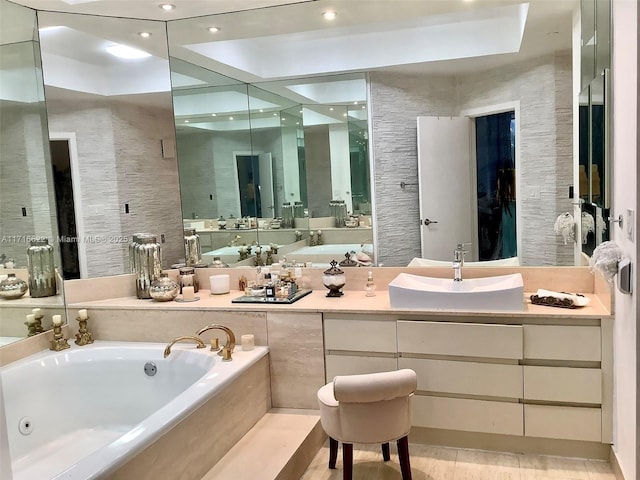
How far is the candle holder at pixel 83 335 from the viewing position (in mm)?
3314

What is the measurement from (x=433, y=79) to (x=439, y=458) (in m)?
2.16

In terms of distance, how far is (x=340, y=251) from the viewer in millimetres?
3531

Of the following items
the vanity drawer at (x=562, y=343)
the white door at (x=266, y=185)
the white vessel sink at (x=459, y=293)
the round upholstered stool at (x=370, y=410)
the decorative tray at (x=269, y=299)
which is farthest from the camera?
the white door at (x=266, y=185)

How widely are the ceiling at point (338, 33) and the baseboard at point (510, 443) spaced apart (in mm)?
2075

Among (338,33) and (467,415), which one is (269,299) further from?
(338,33)

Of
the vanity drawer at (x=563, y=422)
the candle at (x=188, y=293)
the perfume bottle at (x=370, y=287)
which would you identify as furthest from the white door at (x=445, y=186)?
the candle at (x=188, y=293)

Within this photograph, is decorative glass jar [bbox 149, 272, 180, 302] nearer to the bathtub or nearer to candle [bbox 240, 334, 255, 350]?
the bathtub

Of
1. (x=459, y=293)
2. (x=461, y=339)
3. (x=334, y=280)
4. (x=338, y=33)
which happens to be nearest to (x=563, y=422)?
(x=461, y=339)

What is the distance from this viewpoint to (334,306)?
301 centimetres

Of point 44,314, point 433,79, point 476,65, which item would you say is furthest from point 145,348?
point 476,65

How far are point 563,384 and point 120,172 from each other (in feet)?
9.97

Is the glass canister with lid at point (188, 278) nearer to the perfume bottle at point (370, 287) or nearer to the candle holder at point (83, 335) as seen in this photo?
the candle holder at point (83, 335)

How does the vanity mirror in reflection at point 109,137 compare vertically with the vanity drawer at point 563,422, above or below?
above

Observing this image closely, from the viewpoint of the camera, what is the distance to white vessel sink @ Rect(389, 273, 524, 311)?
2.68 metres
